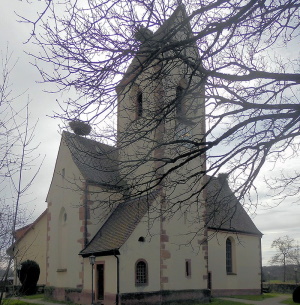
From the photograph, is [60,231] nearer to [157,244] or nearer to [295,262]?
[157,244]

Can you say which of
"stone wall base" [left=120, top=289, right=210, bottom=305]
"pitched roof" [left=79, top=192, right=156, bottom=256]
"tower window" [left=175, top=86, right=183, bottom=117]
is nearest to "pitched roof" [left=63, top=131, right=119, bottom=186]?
"tower window" [left=175, top=86, right=183, bottom=117]

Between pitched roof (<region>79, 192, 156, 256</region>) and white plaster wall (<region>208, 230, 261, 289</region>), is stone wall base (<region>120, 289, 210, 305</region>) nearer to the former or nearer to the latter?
pitched roof (<region>79, 192, 156, 256</region>)

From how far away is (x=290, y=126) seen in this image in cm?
Answer: 842

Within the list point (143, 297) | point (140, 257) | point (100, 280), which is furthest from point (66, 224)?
point (143, 297)

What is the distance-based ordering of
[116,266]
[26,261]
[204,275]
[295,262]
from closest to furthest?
[116,266], [204,275], [26,261], [295,262]

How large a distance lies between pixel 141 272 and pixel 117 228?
8.58ft

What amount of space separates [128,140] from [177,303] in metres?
15.6

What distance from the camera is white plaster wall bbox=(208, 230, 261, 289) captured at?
2900 cm

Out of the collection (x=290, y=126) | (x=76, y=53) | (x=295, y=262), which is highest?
(x=76, y=53)

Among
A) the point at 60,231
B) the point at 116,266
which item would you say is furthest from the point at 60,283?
the point at 116,266

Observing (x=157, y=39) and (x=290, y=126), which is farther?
(x=290, y=126)

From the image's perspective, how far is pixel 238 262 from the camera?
31031mm

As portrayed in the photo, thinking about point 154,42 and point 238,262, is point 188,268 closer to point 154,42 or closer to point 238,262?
point 238,262

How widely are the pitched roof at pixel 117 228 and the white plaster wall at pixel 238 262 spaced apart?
22.9 ft
